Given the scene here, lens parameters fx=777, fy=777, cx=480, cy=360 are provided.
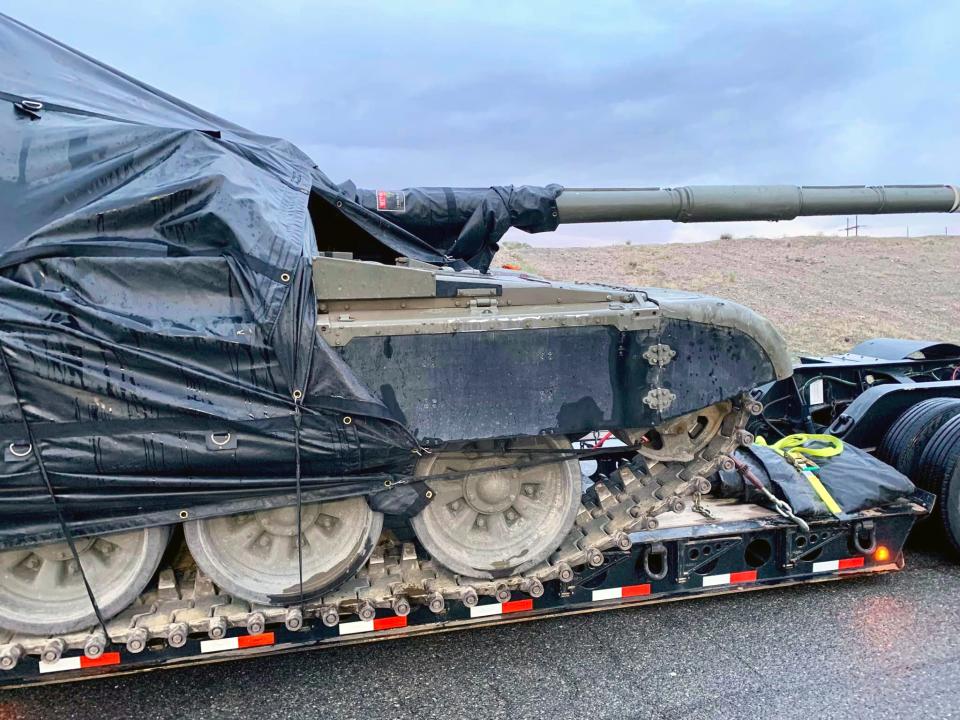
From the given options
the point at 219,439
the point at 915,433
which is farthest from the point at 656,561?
the point at 219,439

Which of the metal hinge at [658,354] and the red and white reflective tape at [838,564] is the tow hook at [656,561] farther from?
the metal hinge at [658,354]

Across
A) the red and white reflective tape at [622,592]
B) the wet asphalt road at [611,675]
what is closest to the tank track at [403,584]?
the red and white reflective tape at [622,592]

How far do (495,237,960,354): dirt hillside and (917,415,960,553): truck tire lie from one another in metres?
12.8

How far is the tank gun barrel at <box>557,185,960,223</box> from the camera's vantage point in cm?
583

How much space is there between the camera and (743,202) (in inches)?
240

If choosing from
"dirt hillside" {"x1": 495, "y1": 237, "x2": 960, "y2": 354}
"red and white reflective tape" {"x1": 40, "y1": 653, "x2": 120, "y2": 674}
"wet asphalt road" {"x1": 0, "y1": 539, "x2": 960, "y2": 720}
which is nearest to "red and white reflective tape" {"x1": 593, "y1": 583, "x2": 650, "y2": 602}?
"wet asphalt road" {"x1": 0, "y1": 539, "x2": 960, "y2": 720}

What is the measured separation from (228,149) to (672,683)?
144 inches

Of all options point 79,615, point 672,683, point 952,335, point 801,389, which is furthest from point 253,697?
point 952,335

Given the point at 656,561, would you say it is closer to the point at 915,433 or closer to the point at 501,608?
the point at 501,608

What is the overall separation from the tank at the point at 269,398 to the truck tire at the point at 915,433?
2000 millimetres

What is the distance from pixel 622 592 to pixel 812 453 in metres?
1.83

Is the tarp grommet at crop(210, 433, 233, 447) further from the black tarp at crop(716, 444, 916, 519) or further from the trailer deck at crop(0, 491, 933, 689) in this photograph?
the black tarp at crop(716, 444, 916, 519)

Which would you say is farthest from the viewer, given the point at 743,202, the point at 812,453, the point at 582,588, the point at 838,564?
the point at 743,202

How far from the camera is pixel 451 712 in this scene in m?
3.77
